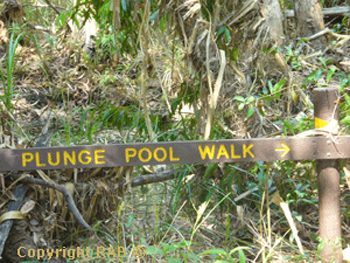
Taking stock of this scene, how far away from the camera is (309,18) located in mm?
4707

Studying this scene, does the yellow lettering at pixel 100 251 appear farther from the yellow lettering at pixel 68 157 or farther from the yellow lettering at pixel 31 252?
the yellow lettering at pixel 68 157

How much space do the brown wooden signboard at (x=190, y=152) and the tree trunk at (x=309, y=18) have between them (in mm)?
2970

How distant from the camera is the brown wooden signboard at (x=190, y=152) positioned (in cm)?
205

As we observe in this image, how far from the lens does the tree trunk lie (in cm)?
468

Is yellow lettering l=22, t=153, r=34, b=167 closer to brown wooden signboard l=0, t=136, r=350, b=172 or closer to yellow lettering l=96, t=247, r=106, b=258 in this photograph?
brown wooden signboard l=0, t=136, r=350, b=172

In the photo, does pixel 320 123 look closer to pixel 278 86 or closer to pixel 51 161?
pixel 278 86

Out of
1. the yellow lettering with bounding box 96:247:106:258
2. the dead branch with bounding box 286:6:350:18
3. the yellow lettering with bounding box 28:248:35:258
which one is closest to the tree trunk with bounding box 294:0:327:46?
the dead branch with bounding box 286:6:350:18

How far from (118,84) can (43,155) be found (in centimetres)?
290

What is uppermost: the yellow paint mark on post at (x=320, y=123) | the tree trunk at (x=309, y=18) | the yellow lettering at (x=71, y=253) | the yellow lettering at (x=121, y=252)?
the tree trunk at (x=309, y=18)

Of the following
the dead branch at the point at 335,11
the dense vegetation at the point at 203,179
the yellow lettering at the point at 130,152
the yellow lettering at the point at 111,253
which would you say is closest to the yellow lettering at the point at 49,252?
the dense vegetation at the point at 203,179

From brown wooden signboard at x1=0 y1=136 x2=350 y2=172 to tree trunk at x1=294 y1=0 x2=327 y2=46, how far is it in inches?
117

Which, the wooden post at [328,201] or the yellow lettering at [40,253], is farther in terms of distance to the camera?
the yellow lettering at [40,253]

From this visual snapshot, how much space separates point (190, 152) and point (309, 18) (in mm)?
3263

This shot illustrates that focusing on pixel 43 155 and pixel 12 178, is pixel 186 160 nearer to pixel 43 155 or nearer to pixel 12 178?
pixel 43 155
